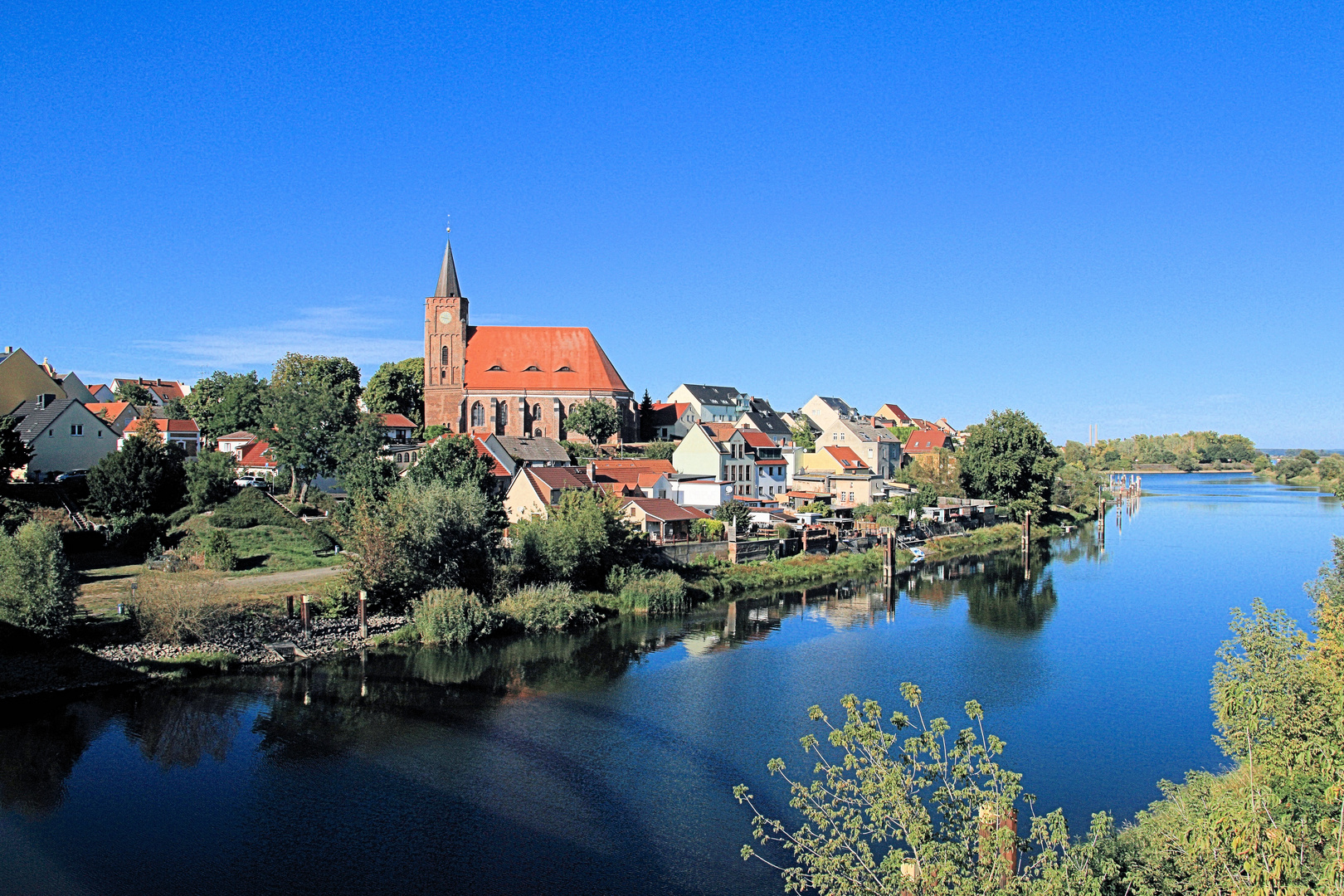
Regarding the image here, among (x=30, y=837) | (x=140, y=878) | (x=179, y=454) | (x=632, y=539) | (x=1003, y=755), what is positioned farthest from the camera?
(x=179, y=454)

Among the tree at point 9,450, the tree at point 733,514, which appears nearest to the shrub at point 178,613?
the tree at point 9,450

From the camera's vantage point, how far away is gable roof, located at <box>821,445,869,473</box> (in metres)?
63.2

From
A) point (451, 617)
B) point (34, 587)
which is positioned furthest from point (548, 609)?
point (34, 587)

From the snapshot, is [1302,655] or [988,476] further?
[988,476]

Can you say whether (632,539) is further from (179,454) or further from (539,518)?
(179,454)

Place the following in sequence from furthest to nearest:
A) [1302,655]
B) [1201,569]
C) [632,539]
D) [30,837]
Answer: [1201,569] → [632,539] → [30,837] → [1302,655]

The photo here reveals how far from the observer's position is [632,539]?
3609cm

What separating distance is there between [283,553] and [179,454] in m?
9.14

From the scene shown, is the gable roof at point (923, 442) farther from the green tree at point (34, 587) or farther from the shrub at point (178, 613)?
the green tree at point (34, 587)

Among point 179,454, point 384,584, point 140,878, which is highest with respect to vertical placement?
point 179,454

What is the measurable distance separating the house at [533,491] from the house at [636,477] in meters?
3.89

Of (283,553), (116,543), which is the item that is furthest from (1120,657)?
(116,543)

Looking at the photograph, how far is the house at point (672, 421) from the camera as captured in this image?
7619 cm

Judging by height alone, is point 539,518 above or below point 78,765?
above
